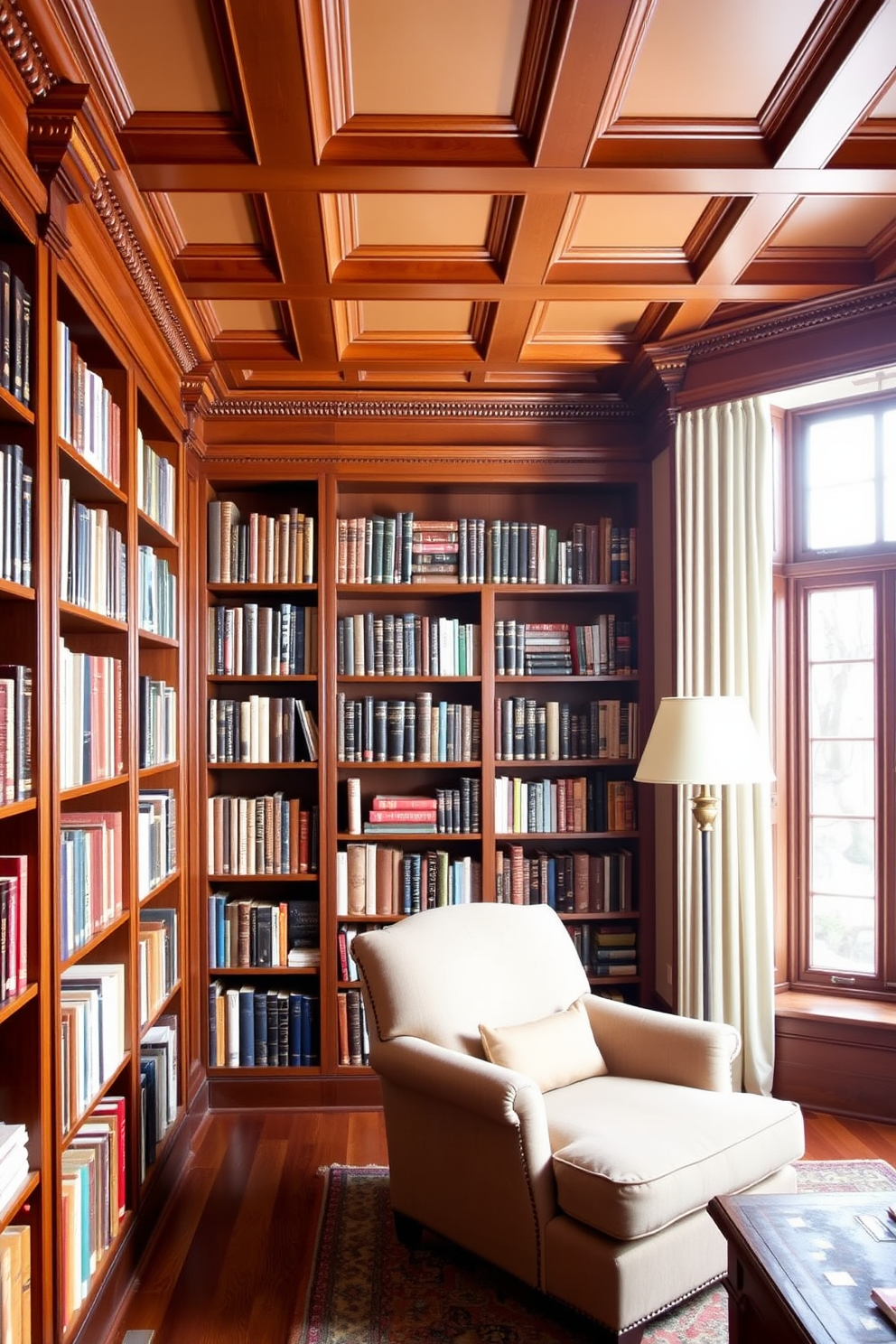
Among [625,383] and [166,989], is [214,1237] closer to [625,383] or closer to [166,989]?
[166,989]

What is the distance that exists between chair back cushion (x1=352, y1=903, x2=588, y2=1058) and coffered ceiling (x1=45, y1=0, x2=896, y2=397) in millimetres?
1949

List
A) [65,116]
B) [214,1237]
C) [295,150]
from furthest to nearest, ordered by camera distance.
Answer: [214,1237], [295,150], [65,116]

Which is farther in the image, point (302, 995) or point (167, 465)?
point (302, 995)

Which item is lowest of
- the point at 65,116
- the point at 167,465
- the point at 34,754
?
the point at 34,754

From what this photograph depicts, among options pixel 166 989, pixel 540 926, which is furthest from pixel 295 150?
pixel 166 989

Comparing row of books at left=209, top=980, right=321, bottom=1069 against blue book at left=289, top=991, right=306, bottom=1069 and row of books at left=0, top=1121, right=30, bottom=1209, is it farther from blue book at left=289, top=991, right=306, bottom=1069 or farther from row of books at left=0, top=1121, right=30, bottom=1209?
row of books at left=0, top=1121, right=30, bottom=1209

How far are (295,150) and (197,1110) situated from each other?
322cm

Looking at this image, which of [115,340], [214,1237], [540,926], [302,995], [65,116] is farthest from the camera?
[302,995]

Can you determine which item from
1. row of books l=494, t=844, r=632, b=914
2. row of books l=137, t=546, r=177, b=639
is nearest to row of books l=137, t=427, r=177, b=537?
row of books l=137, t=546, r=177, b=639

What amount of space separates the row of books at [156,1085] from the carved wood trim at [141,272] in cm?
220

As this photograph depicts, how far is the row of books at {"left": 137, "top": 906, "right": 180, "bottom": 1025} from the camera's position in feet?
9.74

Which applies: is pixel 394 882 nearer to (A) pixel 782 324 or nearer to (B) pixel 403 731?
(B) pixel 403 731

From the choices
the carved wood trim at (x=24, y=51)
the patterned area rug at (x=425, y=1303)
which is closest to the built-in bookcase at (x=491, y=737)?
the patterned area rug at (x=425, y=1303)

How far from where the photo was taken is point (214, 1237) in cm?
283
